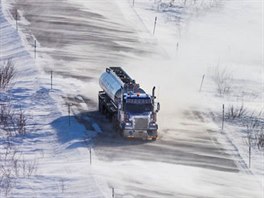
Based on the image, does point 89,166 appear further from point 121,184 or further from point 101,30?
point 101,30

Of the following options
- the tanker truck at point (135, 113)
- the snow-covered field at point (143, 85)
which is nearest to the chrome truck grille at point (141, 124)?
the tanker truck at point (135, 113)

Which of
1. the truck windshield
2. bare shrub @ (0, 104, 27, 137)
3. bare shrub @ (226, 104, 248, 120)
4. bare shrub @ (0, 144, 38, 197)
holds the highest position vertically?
the truck windshield

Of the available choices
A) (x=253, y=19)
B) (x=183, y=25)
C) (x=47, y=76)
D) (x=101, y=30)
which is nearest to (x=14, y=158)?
(x=47, y=76)

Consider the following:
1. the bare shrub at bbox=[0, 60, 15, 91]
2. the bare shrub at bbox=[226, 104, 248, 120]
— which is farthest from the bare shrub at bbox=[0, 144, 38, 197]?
the bare shrub at bbox=[226, 104, 248, 120]

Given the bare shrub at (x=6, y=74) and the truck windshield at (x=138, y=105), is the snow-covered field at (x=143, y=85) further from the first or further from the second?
the truck windshield at (x=138, y=105)

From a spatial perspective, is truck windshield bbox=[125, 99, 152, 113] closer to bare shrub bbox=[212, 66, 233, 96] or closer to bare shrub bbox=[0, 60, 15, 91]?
bare shrub bbox=[0, 60, 15, 91]

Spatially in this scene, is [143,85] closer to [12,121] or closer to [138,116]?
[138,116]

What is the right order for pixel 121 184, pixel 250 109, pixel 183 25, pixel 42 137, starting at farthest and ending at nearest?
pixel 183 25
pixel 250 109
pixel 42 137
pixel 121 184
